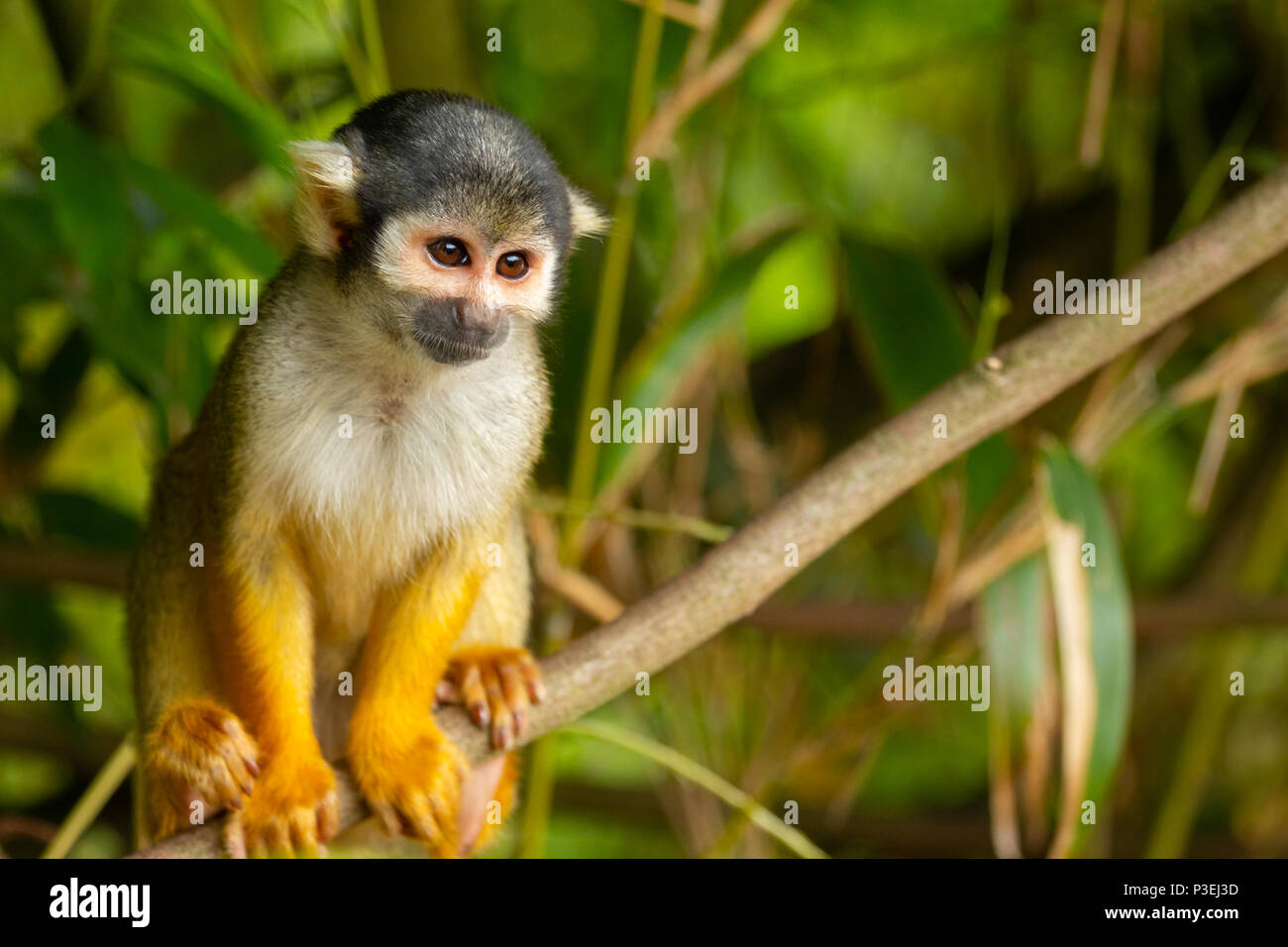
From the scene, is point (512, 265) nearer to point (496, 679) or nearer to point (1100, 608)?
point (496, 679)

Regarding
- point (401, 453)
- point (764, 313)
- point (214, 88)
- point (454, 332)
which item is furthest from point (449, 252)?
point (764, 313)

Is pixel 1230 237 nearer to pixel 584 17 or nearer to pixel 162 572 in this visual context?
pixel 162 572

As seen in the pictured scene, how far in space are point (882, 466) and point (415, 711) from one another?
113 centimetres

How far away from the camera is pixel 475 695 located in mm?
2912

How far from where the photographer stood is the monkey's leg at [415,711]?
2.83 metres

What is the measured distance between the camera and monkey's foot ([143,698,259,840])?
271cm

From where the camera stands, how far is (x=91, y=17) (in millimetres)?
3770

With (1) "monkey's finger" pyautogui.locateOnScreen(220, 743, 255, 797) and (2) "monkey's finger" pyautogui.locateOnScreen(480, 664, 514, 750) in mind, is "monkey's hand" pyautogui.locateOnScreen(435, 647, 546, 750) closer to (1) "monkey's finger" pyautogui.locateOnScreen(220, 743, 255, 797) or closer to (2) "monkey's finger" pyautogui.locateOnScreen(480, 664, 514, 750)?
(2) "monkey's finger" pyautogui.locateOnScreen(480, 664, 514, 750)

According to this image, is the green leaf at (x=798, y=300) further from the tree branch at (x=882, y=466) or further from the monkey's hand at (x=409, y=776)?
the monkey's hand at (x=409, y=776)

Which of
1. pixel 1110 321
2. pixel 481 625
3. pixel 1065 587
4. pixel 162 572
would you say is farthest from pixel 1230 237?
pixel 162 572

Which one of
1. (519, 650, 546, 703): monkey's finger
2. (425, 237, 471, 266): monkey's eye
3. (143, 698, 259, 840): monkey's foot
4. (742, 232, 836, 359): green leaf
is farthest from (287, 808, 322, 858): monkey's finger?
(742, 232, 836, 359): green leaf

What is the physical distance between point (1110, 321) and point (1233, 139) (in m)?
2.31

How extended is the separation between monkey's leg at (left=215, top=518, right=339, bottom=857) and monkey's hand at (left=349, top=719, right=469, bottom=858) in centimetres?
9

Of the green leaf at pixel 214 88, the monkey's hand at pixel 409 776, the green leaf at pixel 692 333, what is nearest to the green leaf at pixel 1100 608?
the green leaf at pixel 692 333
